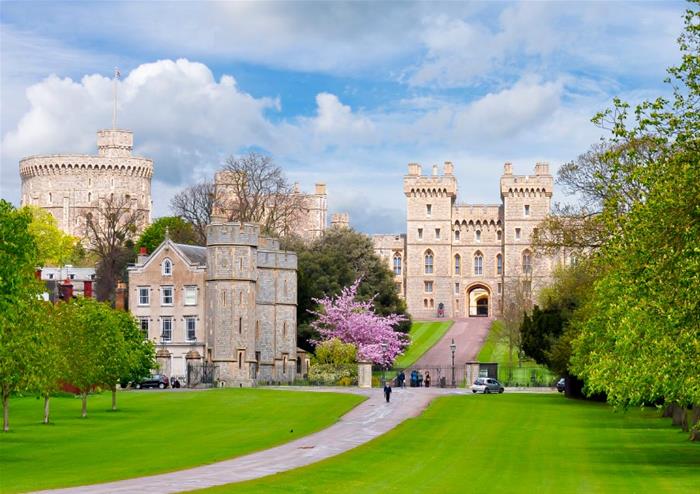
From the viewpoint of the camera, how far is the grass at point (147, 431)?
3253cm

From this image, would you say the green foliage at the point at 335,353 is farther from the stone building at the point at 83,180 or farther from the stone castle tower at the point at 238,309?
the stone building at the point at 83,180

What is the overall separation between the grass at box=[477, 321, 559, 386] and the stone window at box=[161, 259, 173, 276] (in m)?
22.5

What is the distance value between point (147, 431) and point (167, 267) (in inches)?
1419

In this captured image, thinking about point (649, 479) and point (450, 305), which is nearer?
point (649, 479)

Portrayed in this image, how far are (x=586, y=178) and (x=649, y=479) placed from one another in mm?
32834

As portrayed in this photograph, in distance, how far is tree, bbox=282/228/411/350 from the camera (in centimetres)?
9000

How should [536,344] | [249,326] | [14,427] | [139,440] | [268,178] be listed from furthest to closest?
[268,178] < [249,326] < [536,344] < [14,427] < [139,440]

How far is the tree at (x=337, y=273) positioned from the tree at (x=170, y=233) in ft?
35.2

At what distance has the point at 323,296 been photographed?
300 ft

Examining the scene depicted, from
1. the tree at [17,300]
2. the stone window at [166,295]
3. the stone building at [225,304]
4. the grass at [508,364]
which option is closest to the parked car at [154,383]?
the stone building at [225,304]

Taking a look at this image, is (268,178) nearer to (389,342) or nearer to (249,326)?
(389,342)

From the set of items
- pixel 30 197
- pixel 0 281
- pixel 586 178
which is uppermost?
pixel 30 197

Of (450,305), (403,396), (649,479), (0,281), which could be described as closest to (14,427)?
(0,281)

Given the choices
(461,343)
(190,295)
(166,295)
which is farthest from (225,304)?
(461,343)
